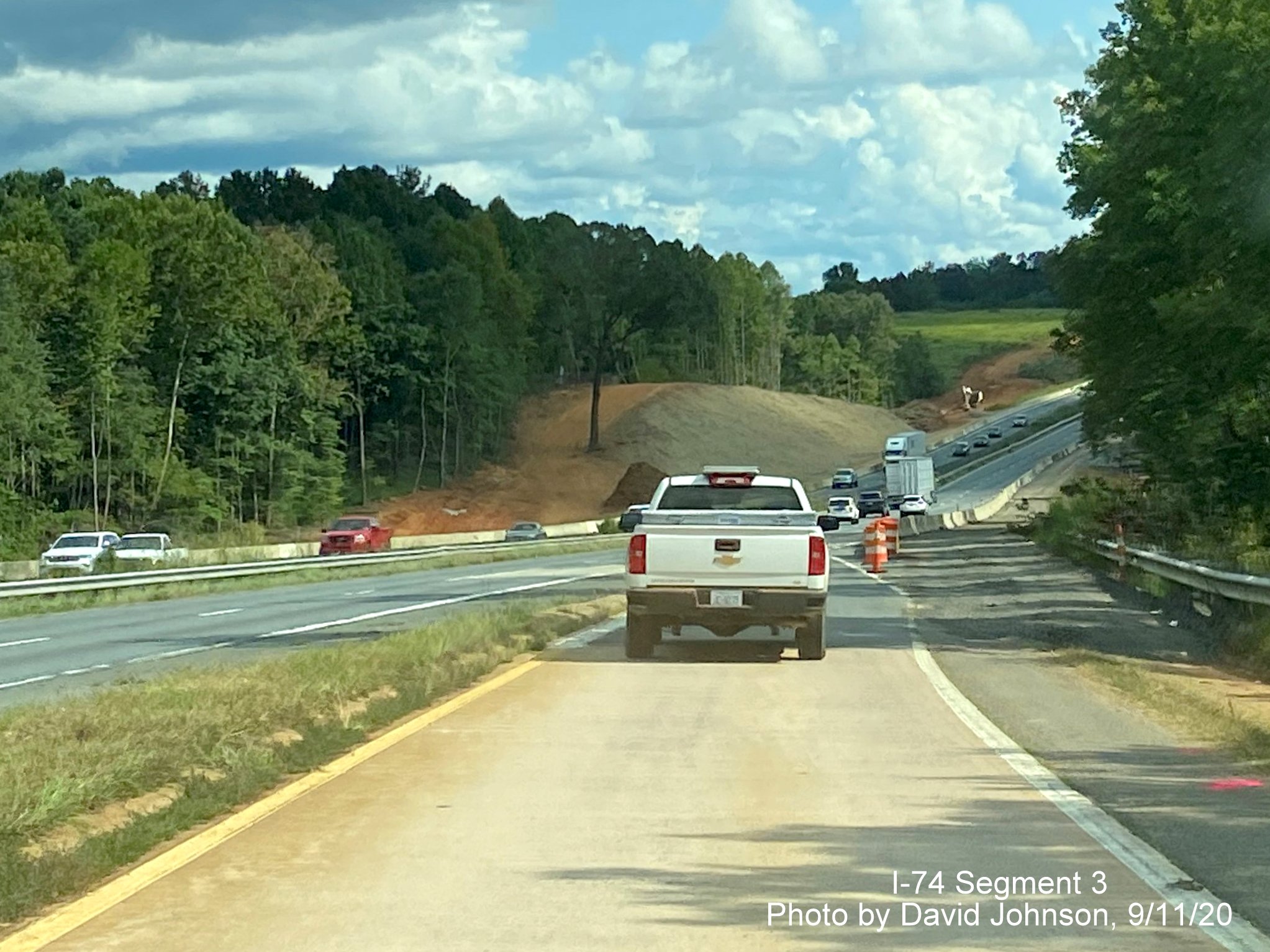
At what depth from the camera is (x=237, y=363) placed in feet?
317

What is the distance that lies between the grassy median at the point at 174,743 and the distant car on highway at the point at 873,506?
224 feet

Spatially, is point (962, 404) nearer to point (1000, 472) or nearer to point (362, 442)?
point (1000, 472)

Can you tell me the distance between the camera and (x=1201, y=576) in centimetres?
2506

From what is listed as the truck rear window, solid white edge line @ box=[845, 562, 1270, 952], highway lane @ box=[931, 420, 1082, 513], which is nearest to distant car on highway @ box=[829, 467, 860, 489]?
highway lane @ box=[931, 420, 1082, 513]

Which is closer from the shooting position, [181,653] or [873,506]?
[181,653]

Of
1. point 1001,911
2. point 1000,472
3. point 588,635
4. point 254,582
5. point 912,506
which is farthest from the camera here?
point 1000,472

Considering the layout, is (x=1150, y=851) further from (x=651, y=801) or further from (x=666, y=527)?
(x=666, y=527)

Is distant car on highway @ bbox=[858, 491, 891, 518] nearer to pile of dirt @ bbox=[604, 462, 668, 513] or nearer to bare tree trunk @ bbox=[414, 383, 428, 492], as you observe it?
pile of dirt @ bbox=[604, 462, 668, 513]

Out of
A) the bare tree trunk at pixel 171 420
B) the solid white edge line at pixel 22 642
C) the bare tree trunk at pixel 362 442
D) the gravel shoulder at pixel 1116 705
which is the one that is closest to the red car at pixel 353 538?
the bare tree trunk at pixel 171 420

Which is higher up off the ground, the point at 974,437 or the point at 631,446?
the point at 974,437

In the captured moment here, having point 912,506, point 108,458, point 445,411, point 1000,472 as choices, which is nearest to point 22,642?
point 108,458

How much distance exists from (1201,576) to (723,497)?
724 centimetres

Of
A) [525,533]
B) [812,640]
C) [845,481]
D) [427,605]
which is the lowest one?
[525,533]

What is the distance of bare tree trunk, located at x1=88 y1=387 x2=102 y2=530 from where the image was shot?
83.9m
